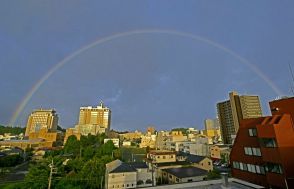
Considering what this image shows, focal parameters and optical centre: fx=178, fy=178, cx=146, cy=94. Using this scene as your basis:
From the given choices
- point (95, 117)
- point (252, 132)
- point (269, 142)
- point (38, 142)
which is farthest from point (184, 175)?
point (95, 117)

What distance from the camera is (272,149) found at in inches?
423

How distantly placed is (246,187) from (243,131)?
26.8 feet

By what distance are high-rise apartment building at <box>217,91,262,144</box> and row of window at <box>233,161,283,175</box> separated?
39.2 metres

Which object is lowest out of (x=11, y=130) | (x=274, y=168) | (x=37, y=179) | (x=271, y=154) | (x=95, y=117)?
(x=37, y=179)

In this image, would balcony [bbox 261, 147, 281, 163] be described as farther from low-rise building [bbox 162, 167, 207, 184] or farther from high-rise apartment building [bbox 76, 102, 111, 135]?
high-rise apartment building [bbox 76, 102, 111, 135]

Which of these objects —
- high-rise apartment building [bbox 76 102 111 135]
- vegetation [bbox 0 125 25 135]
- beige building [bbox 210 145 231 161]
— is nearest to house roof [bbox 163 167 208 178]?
beige building [bbox 210 145 231 161]

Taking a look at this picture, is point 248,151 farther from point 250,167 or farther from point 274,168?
point 274,168

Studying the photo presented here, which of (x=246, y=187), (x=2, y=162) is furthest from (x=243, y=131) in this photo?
(x=2, y=162)

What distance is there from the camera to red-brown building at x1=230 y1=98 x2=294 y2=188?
33.2ft

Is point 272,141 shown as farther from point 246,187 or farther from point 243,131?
point 246,187

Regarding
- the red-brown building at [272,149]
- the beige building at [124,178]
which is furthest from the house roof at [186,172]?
the red-brown building at [272,149]

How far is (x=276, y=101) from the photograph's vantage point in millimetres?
12242

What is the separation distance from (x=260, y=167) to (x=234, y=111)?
143ft

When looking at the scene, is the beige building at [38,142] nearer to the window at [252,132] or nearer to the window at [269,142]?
the window at [252,132]
